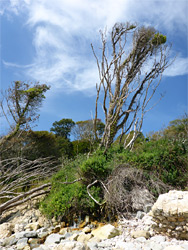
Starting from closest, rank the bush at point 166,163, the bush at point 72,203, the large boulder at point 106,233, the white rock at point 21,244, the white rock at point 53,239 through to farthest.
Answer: the large boulder at point 106,233
the white rock at point 53,239
the white rock at point 21,244
the bush at point 72,203
the bush at point 166,163

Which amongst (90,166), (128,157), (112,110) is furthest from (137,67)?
(90,166)

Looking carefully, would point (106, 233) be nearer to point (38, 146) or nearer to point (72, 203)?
point (72, 203)

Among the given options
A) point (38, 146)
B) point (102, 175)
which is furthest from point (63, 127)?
point (102, 175)

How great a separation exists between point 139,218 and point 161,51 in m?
8.25

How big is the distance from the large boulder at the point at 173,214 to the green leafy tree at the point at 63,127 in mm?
18037

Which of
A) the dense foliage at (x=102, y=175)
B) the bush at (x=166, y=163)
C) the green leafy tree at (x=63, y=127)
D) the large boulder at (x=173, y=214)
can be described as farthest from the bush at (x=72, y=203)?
the green leafy tree at (x=63, y=127)

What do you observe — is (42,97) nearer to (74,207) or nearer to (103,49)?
(103,49)

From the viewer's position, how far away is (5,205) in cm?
696

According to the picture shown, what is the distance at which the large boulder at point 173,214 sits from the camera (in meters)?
4.14

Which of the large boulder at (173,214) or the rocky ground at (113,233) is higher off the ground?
the large boulder at (173,214)

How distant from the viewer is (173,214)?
13.6 feet

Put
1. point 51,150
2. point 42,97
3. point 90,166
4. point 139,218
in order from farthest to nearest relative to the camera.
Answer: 1. point 42,97
2. point 51,150
3. point 90,166
4. point 139,218

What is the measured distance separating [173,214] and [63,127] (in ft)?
61.4

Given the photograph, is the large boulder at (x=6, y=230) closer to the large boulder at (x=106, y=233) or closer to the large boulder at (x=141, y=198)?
the large boulder at (x=106, y=233)
